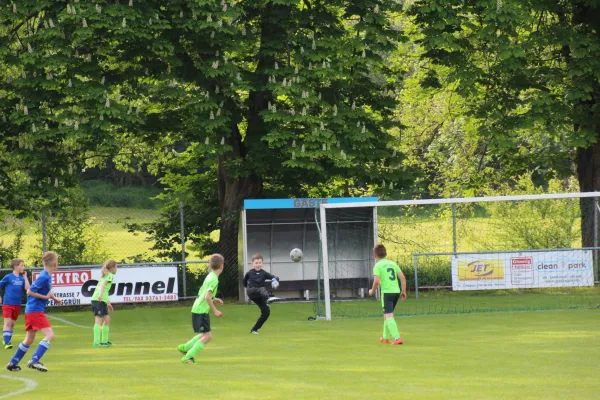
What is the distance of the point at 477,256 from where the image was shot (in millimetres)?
25703

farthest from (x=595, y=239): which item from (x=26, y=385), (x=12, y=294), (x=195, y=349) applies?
(x=26, y=385)

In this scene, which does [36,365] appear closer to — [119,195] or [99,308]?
[99,308]

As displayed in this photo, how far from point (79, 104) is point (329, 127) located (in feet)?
21.4

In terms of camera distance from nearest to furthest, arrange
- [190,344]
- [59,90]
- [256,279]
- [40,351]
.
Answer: [40,351]
[190,344]
[256,279]
[59,90]

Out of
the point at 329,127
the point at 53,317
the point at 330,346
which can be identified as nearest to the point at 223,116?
the point at 329,127

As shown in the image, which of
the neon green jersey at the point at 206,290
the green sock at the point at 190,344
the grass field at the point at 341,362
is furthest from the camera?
the green sock at the point at 190,344

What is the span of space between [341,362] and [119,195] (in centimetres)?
5280

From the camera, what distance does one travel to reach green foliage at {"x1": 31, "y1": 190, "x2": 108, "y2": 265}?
2877 cm

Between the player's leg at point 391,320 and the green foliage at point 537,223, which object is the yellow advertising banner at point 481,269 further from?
the player's leg at point 391,320

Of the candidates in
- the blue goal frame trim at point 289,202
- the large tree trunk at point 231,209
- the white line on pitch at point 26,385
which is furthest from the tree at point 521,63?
the white line on pitch at point 26,385

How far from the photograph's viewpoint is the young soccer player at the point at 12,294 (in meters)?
17.2

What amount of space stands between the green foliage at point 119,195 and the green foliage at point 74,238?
30.9 meters

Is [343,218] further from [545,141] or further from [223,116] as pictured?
[545,141]

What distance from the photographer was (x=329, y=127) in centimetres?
2559
